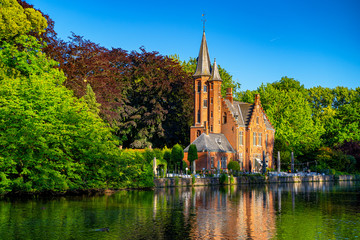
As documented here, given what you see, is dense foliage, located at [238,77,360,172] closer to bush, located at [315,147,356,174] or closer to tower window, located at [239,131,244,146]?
bush, located at [315,147,356,174]

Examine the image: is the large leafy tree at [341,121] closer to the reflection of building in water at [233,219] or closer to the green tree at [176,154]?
the green tree at [176,154]

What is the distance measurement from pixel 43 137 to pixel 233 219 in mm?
16205

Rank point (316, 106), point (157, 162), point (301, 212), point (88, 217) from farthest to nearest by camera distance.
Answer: point (316, 106) < point (157, 162) < point (301, 212) < point (88, 217)

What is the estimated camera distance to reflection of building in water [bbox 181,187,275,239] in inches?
788

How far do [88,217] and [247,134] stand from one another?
166 feet

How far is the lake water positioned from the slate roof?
28836 millimetres

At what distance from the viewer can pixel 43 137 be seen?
1331 inches

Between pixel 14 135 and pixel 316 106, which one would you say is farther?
pixel 316 106

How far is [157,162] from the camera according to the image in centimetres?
4878

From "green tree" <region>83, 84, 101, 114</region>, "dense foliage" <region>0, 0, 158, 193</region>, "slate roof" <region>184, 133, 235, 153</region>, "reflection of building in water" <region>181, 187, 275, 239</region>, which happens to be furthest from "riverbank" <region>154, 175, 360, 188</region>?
"reflection of building in water" <region>181, 187, 275, 239</region>

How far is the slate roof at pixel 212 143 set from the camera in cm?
6372

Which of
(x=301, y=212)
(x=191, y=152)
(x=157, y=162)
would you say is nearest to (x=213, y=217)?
(x=301, y=212)

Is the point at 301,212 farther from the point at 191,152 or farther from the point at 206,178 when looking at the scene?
the point at 191,152

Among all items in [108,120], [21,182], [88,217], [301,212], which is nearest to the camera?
[88,217]
